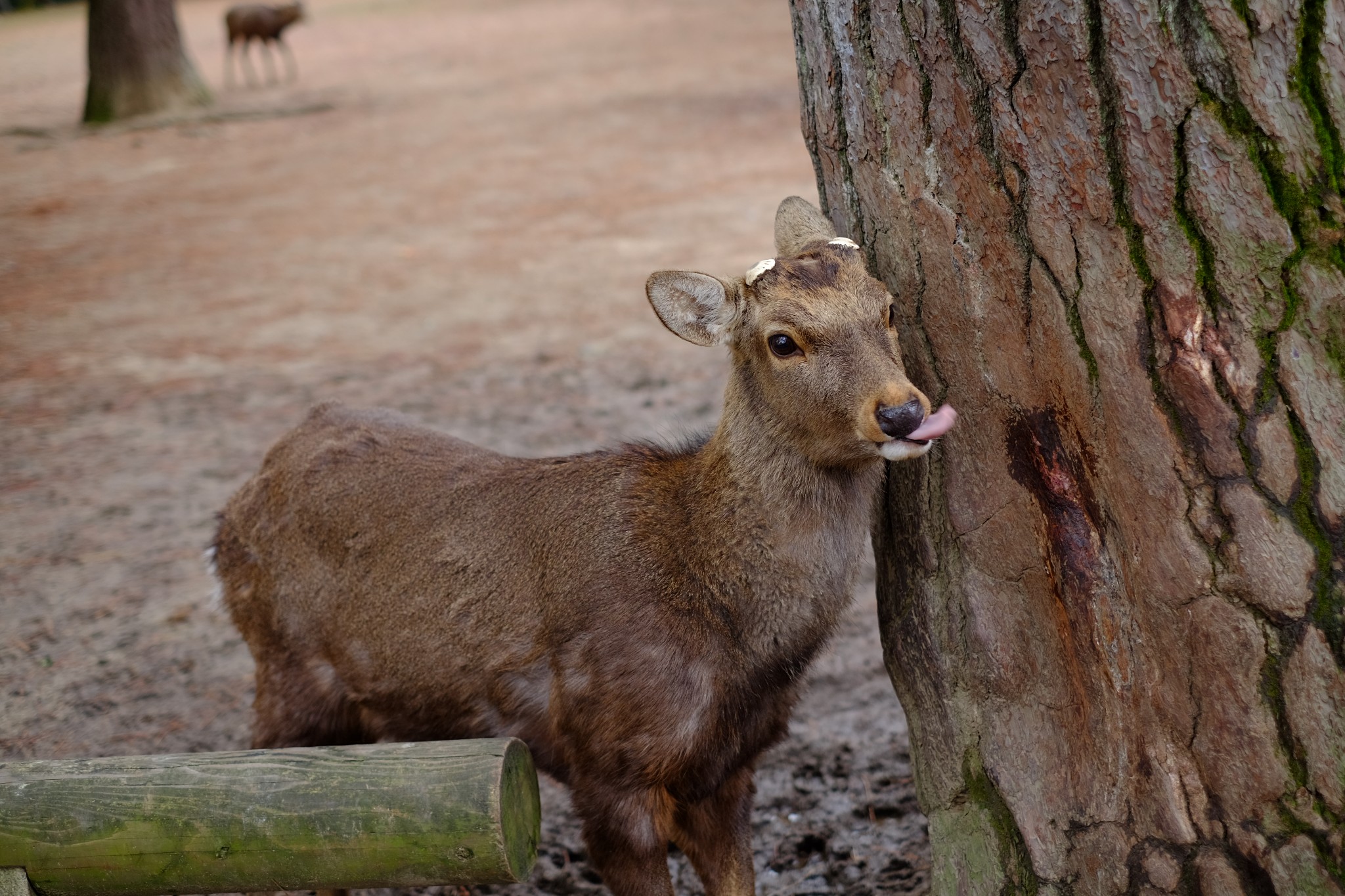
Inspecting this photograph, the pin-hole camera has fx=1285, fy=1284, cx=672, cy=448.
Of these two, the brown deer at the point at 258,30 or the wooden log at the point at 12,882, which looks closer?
the wooden log at the point at 12,882

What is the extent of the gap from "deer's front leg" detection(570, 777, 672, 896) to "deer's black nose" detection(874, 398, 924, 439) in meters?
1.36

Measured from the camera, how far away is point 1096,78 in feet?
9.59

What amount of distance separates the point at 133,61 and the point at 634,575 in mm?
21326

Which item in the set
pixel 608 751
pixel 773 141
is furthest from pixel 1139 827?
pixel 773 141

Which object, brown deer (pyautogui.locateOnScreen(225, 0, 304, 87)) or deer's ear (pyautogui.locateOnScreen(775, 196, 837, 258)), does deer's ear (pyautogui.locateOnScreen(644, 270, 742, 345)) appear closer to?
deer's ear (pyautogui.locateOnScreen(775, 196, 837, 258))

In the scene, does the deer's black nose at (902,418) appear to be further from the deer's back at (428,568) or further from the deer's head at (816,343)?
the deer's back at (428,568)

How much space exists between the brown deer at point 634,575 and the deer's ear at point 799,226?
1cm

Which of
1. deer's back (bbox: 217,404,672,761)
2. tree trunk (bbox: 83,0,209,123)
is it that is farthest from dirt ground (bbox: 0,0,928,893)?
deer's back (bbox: 217,404,672,761)

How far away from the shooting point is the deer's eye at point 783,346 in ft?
12.5

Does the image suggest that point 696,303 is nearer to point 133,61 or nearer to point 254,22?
point 133,61

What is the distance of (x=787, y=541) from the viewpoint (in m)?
3.92

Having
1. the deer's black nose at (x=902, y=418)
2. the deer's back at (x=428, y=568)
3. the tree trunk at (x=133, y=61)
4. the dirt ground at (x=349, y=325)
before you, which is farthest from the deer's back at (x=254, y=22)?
the deer's black nose at (x=902, y=418)

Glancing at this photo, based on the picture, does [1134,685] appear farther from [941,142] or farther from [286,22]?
[286,22]

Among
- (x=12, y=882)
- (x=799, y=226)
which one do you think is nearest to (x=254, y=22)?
(x=799, y=226)
